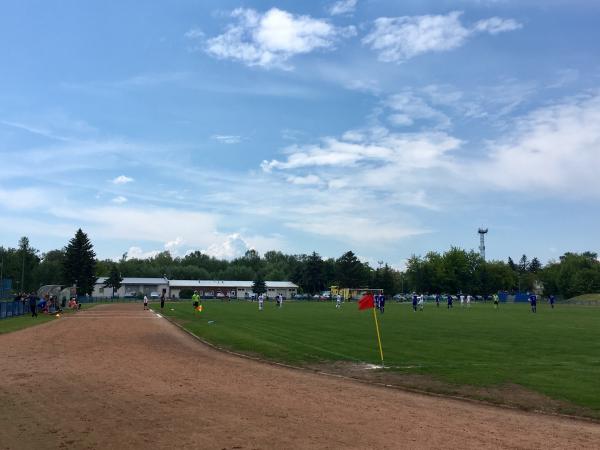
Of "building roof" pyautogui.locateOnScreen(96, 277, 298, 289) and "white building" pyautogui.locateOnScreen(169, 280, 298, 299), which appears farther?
"white building" pyautogui.locateOnScreen(169, 280, 298, 299)

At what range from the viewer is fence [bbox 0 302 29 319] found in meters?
44.4

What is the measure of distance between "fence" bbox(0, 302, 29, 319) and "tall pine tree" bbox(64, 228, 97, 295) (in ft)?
156

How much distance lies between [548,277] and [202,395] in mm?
146518

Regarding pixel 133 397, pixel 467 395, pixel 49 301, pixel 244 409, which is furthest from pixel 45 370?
pixel 49 301

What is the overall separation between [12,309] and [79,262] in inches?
→ 2108

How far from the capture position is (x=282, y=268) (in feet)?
656

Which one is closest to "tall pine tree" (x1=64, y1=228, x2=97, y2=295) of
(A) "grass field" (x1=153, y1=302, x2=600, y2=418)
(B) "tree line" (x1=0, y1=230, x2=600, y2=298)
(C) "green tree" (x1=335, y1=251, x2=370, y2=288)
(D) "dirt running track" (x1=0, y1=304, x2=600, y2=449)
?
(B) "tree line" (x1=0, y1=230, x2=600, y2=298)

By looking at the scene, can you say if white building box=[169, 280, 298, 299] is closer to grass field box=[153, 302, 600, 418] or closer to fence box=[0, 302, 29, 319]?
fence box=[0, 302, 29, 319]

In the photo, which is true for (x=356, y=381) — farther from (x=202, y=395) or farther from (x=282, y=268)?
(x=282, y=268)

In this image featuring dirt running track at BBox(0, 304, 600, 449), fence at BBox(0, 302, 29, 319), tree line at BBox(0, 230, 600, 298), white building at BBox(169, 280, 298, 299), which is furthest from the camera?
white building at BBox(169, 280, 298, 299)

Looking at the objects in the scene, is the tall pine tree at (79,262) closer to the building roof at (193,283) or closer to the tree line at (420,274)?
the tree line at (420,274)

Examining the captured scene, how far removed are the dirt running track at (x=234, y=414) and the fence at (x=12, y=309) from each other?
103ft

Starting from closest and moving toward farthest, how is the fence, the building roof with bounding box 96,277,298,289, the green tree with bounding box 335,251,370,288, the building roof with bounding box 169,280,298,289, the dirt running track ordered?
the dirt running track
the fence
the green tree with bounding box 335,251,370,288
the building roof with bounding box 96,277,298,289
the building roof with bounding box 169,280,298,289

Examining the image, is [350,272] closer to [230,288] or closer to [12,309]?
[230,288]
